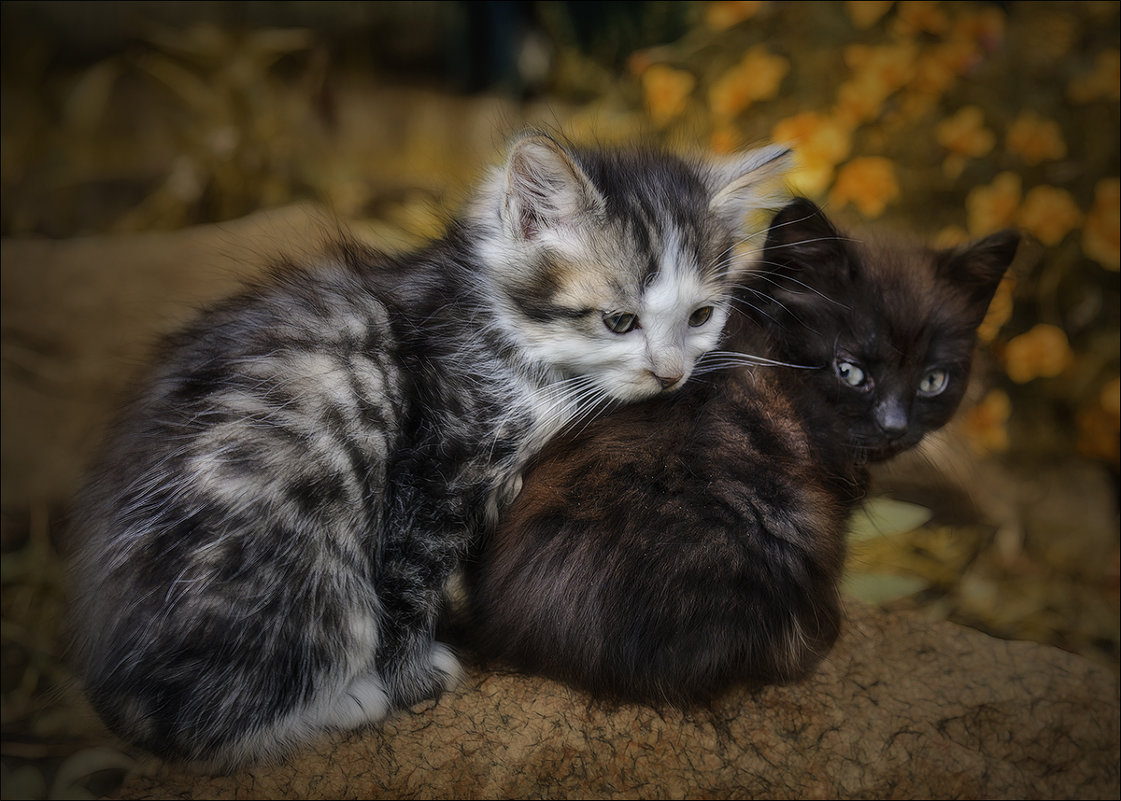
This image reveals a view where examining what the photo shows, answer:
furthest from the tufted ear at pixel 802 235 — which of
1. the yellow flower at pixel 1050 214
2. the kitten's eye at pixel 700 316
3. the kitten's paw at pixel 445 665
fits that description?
the yellow flower at pixel 1050 214

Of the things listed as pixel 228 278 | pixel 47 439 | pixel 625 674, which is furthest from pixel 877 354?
pixel 47 439

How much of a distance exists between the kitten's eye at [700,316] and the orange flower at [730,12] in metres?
1.83

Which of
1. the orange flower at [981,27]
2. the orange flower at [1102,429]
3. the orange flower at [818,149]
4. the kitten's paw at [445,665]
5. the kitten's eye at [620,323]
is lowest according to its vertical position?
the orange flower at [1102,429]

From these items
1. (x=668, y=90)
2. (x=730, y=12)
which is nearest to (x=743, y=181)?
(x=668, y=90)

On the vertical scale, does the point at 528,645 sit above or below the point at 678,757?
above

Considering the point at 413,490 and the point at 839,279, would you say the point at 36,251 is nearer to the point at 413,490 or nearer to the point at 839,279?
the point at 413,490

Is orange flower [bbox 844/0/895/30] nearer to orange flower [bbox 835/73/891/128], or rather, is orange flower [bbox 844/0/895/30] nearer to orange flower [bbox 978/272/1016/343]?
orange flower [bbox 835/73/891/128]

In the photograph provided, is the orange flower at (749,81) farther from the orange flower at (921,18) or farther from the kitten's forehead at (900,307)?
the kitten's forehead at (900,307)

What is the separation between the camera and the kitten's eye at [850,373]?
1.49m

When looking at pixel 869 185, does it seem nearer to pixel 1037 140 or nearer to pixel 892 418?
pixel 1037 140

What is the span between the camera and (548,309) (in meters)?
1.42

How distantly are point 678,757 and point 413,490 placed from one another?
0.57 metres

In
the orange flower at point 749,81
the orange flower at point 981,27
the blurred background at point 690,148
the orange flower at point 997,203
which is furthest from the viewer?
the orange flower at point 749,81

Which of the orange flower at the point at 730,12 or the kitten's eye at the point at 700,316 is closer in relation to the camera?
the kitten's eye at the point at 700,316
